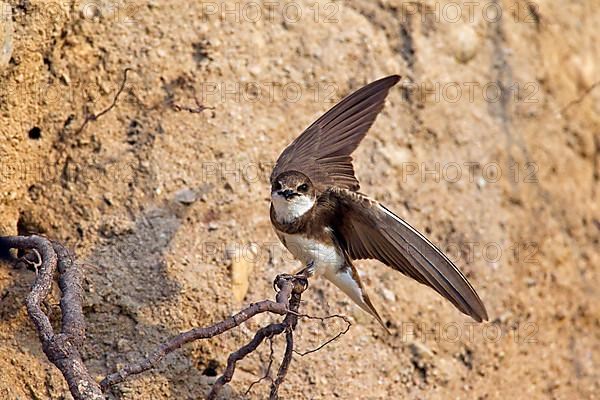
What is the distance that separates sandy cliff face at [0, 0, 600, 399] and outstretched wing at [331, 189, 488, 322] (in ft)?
1.53

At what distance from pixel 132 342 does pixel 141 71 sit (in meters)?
0.94

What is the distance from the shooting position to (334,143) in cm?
319

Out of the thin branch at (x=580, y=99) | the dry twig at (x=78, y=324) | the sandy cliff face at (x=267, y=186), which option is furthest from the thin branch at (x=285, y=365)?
the thin branch at (x=580, y=99)

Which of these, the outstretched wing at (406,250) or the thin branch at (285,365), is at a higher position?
the outstretched wing at (406,250)

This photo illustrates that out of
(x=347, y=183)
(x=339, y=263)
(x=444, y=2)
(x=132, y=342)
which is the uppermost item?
(x=444, y=2)

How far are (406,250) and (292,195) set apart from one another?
0.42 m

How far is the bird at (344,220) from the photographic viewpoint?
266 centimetres

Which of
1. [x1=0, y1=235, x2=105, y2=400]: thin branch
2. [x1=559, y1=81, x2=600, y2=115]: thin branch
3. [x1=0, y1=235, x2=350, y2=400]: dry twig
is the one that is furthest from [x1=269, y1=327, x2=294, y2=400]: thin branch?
[x1=559, y1=81, x2=600, y2=115]: thin branch

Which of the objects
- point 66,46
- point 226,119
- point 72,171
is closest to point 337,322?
point 226,119

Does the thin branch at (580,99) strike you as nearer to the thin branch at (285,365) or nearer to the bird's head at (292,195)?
the bird's head at (292,195)

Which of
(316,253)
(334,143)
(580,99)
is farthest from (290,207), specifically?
(580,99)

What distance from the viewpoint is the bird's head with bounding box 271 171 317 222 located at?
2.93 metres

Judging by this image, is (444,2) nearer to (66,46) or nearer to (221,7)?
(221,7)

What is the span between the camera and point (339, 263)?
305 cm
